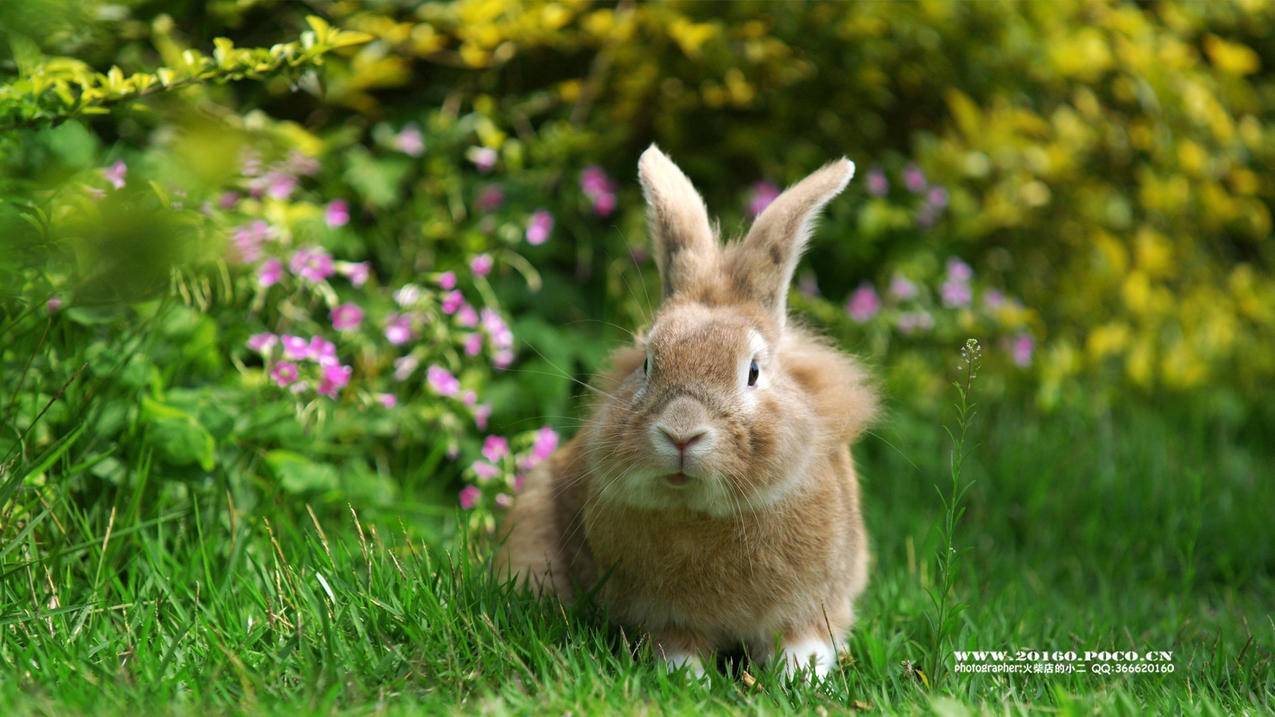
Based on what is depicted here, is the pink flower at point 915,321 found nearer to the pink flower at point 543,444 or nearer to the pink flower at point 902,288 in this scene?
the pink flower at point 902,288

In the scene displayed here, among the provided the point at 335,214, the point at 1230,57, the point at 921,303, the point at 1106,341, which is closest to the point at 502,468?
the point at 335,214

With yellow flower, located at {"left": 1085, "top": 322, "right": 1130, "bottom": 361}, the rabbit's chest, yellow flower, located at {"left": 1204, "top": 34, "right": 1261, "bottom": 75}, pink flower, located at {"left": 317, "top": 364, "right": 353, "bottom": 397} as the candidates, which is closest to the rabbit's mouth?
the rabbit's chest

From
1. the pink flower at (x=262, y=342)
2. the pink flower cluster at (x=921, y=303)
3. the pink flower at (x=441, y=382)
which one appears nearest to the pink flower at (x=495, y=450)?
the pink flower at (x=441, y=382)

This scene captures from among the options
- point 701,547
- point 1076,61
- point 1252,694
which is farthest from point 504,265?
point 1252,694

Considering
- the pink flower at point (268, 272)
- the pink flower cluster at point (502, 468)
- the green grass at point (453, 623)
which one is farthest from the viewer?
the pink flower cluster at point (502, 468)

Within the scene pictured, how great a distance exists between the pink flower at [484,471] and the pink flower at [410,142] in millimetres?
1355

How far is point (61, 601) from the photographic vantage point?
296 cm

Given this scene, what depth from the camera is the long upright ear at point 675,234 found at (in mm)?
3201

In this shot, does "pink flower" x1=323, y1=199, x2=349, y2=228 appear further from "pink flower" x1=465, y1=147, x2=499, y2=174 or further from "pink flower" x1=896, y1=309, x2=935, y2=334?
"pink flower" x1=896, y1=309, x2=935, y2=334

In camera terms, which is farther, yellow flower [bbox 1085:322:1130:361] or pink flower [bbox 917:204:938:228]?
yellow flower [bbox 1085:322:1130:361]

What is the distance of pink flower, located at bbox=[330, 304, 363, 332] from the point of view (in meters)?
4.00

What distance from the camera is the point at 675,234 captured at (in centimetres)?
322

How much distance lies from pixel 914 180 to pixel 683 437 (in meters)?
3.06

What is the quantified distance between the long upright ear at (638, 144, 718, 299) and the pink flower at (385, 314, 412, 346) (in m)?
1.15
